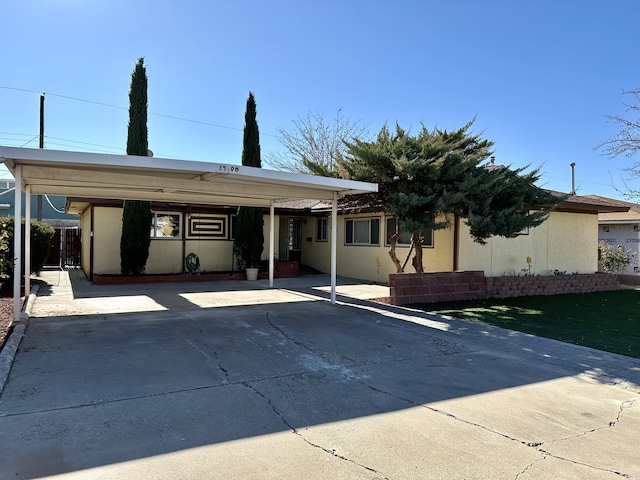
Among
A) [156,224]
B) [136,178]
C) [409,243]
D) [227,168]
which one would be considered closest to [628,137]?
[409,243]

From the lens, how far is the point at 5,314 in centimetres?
802

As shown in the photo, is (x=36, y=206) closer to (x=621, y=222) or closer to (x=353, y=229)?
(x=353, y=229)

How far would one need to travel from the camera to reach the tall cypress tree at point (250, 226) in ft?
52.3

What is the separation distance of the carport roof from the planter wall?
2647 millimetres

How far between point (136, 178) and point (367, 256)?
8924 millimetres

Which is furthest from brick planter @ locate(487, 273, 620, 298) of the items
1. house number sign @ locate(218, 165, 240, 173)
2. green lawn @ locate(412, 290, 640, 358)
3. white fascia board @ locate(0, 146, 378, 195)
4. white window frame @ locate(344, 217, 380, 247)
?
house number sign @ locate(218, 165, 240, 173)

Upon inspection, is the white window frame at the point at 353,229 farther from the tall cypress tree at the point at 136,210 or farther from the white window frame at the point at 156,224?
the tall cypress tree at the point at 136,210

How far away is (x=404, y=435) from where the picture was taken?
11.6 feet

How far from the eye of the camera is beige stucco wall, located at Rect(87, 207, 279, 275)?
586 inches

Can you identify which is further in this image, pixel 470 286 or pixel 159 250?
pixel 159 250

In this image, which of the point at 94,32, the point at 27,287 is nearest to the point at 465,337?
the point at 27,287

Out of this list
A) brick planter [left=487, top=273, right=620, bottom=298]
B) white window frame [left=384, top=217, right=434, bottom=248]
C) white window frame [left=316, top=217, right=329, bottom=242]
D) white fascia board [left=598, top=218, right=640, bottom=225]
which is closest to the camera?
brick planter [left=487, top=273, right=620, bottom=298]

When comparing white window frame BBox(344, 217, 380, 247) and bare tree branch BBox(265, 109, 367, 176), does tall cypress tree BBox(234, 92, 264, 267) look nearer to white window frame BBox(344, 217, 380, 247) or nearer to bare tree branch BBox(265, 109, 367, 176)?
white window frame BBox(344, 217, 380, 247)

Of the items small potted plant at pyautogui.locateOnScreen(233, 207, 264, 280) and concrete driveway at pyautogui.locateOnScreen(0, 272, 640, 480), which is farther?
small potted plant at pyautogui.locateOnScreen(233, 207, 264, 280)
